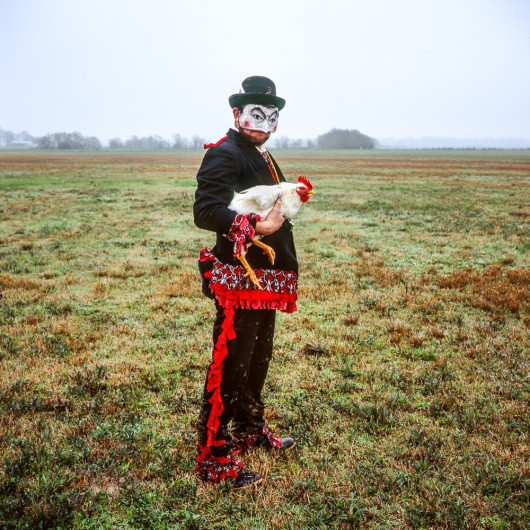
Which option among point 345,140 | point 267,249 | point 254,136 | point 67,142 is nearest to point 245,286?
point 267,249

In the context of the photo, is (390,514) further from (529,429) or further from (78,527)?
(78,527)

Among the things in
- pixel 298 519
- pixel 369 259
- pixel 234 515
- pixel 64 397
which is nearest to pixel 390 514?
pixel 298 519

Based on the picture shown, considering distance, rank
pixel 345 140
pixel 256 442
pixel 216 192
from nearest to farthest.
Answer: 1. pixel 216 192
2. pixel 256 442
3. pixel 345 140

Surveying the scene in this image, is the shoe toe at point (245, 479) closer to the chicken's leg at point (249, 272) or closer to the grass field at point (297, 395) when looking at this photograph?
the grass field at point (297, 395)

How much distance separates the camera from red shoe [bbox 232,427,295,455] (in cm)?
332

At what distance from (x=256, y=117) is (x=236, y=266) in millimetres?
1014

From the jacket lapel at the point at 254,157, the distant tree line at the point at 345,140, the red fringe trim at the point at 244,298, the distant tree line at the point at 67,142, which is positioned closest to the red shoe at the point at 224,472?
the red fringe trim at the point at 244,298

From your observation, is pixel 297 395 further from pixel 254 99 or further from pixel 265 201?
pixel 254 99

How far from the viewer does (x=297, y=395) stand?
410cm

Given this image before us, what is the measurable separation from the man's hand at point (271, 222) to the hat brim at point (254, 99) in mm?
668

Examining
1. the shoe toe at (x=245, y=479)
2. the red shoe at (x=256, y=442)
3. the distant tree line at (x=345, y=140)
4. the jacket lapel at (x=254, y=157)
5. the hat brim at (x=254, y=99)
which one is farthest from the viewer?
the distant tree line at (x=345, y=140)

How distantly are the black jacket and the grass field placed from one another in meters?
1.70

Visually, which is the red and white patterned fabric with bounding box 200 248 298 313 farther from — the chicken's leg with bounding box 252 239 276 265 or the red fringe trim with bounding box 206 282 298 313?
the chicken's leg with bounding box 252 239 276 265

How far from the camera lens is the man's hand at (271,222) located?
258cm
